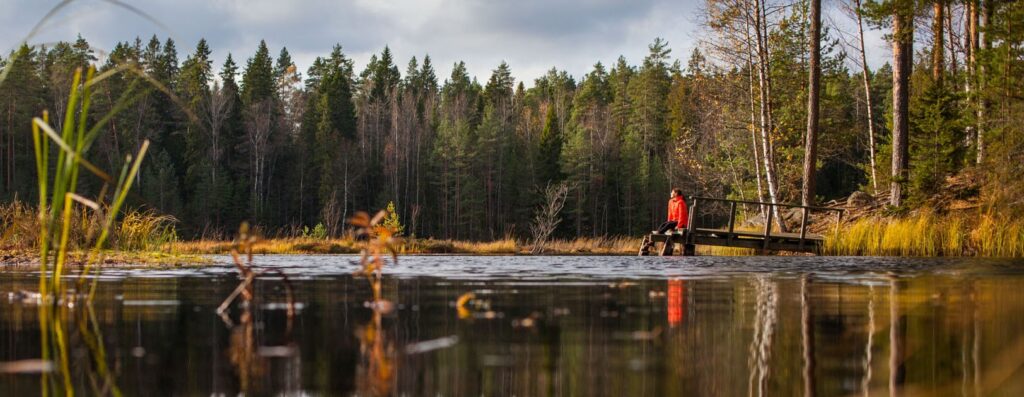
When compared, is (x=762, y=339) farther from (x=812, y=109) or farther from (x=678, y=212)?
(x=812, y=109)

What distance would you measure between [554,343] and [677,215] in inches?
783

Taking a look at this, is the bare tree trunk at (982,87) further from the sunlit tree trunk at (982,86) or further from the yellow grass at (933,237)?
the yellow grass at (933,237)

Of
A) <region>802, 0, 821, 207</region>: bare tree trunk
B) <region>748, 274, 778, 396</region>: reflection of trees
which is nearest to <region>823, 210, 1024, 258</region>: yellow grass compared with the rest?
<region>802, 0, 821, 207</region>: bare tree trunk

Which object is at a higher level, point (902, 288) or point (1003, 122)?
point (1003, 122)

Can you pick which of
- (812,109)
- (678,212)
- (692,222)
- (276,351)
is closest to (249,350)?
(276,351)

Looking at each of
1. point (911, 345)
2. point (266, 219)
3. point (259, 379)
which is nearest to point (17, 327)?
point (259, 379)

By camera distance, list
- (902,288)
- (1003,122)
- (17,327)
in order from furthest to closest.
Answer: (1003,122)
(902,288)
(17,327)

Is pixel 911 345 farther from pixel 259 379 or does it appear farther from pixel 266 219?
pixel 266 219

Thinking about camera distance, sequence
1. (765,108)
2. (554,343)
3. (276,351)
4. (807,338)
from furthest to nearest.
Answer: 1. (765,108)
2. (807,338)
3. (554,343)
4. (276,351)

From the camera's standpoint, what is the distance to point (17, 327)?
18.0ft

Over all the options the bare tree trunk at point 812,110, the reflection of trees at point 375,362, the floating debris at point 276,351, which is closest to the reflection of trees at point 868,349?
the reflection of trees at point 375,362

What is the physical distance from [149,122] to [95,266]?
237 feet

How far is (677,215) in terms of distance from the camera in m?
24.3

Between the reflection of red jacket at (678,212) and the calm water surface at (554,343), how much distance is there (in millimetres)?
14770
